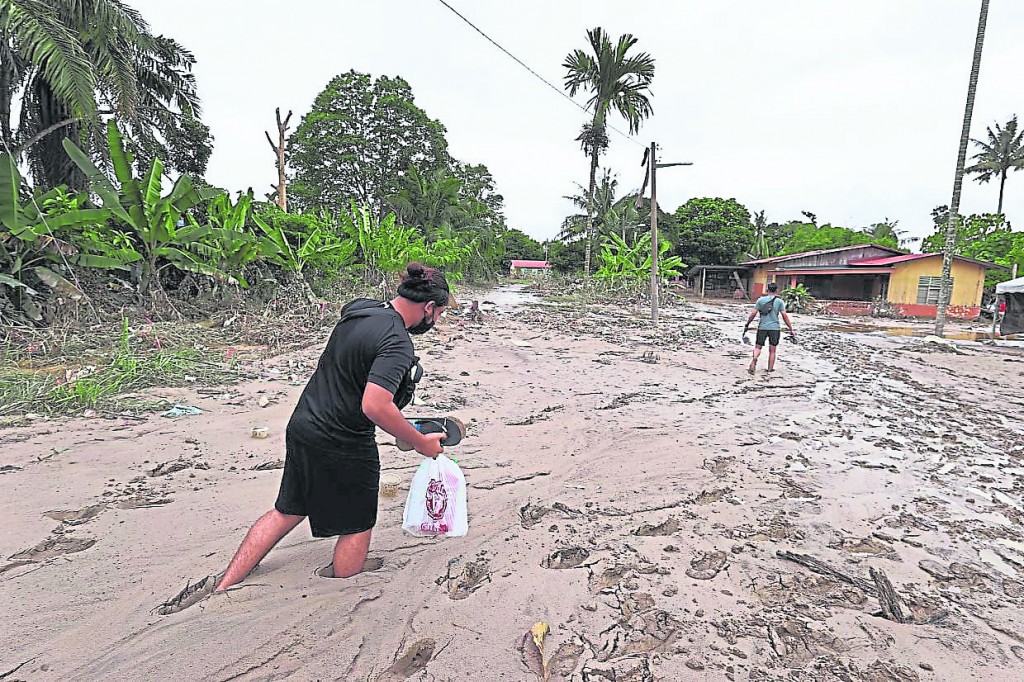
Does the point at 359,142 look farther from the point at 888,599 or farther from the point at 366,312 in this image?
the point at 888,599

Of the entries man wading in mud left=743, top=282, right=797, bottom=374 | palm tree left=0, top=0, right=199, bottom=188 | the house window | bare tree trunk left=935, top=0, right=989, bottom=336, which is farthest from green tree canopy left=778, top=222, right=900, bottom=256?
palm tree left=0, top=0, right=199, bottom=188

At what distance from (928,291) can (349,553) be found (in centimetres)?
2606

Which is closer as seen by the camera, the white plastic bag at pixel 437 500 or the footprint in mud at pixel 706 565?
the white plastic bag at pixel 437 500

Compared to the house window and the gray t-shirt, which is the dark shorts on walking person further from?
the house window

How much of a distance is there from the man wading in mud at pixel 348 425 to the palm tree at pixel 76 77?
34.4 ft

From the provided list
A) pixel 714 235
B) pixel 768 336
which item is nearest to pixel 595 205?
pixel 714 235

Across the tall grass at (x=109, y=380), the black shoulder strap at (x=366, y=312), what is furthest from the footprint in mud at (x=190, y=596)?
the tall grass at (x=109, y=380)

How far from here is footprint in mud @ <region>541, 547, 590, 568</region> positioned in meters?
2.72

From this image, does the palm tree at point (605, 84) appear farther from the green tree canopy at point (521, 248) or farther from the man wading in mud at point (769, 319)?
the green tree canopy at point (521, 248)

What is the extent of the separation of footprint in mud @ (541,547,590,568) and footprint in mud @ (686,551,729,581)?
504 millimetres

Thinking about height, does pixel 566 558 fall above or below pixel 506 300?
below

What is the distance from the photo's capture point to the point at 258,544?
238 cm

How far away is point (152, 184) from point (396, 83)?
26.3 m

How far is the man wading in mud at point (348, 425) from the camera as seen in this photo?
2.12 m
